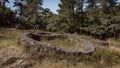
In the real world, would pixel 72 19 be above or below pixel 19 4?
below

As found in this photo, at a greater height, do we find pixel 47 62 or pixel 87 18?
pixel 87 18

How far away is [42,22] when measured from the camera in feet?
122

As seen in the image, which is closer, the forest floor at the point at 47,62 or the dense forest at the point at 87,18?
the forest floor at the point at 47,62

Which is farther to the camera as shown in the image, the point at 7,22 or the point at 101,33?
the point at 7,22

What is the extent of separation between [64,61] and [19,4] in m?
33.4

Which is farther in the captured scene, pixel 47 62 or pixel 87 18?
pixel 87 18

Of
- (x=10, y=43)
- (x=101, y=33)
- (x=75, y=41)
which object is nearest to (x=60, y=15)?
(x=101, y=33)

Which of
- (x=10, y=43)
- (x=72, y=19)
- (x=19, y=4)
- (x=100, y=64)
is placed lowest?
(x=100, y=64)

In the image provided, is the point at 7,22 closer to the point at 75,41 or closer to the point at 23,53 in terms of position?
the point at 75,41

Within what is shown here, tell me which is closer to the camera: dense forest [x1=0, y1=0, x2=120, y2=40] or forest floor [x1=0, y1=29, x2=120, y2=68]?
forest floor [x1=0, y1=29, x2=120, y2=68]

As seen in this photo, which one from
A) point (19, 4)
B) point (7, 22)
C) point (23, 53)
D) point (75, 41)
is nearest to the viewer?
point (23, 53)

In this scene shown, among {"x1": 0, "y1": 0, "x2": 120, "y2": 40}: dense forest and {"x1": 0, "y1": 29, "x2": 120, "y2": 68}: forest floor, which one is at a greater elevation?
{"x1": 0, "y1": 0, "x2": 120, "y2": 40}: dense forest

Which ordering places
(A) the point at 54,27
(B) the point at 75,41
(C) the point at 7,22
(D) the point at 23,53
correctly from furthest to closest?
1. (C) the point at 7,22
2. (A) the point at 54,27
3. (B) the point at 75,41
4. (D) the point at 23,53

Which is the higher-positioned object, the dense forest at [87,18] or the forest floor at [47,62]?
the dense forest at [87,18]
